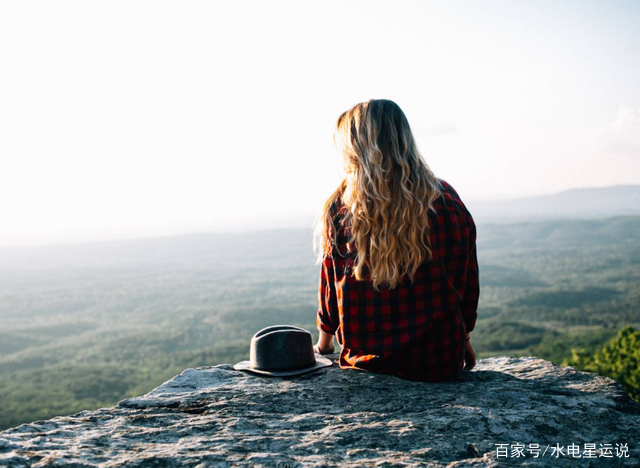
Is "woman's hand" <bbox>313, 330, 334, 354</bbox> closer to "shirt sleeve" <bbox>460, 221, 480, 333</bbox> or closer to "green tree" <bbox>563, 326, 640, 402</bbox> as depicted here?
"shirt sleeve" <bbox>460, 221, 480, 333</bbox>

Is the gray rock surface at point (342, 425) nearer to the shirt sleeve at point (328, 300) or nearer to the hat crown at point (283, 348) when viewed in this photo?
the hat crown at point (283, 348)

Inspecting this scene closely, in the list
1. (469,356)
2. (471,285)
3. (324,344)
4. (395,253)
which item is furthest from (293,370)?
(471,285)

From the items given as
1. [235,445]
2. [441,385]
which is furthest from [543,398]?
[235,445]

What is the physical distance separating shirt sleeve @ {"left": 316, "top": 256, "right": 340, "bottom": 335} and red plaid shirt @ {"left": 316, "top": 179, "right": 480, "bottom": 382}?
9 centimetres

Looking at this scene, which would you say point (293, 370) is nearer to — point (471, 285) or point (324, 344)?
point (324, 344)

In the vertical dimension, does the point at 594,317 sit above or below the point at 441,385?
below

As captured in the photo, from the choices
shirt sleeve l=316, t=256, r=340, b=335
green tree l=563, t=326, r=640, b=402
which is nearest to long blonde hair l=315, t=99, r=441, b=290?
shirt sleeve l=316, t=256, r=340, b=335

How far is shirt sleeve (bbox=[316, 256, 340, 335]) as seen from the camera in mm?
3160

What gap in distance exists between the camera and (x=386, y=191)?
280cm

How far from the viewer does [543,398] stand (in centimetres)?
269

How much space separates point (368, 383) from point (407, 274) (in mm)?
687

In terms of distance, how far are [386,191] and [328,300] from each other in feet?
2.74

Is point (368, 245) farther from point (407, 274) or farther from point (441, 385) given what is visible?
point (441, 385)

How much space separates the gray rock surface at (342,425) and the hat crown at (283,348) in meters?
0.11
